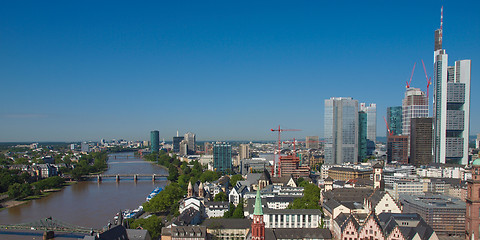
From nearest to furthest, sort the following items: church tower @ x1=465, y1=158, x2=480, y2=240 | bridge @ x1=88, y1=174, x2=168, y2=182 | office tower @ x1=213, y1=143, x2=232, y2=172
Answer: church tower @ x1=465, y1=158, x2=480, y2=240, bridge @ x1=88, y1=174, x2=168, y2=182, office tower @ x1=213, y1=143, x2=232, y2=172

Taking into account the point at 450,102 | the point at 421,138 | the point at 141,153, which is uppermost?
the point at 450,102

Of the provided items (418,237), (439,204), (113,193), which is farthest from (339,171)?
(418,237)

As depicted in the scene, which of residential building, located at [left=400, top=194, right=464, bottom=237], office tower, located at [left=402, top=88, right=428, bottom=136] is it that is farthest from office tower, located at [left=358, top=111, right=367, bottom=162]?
residential building, located at [left=400, top=194, right=464, bottom=237]

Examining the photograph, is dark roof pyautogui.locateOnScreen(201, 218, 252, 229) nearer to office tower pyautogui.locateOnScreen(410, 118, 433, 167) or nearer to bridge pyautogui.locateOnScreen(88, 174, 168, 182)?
bridge pyautogui.locateOnScreen(88, 174, 168, 182)

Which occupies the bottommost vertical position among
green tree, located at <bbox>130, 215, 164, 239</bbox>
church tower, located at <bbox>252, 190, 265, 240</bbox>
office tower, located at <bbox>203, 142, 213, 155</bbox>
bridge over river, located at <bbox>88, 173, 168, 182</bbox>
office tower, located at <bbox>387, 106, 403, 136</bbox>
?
bridge over river, located at <bbox>88, 173, 168, 182</bbox>

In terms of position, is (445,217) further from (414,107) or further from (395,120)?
(395,120)

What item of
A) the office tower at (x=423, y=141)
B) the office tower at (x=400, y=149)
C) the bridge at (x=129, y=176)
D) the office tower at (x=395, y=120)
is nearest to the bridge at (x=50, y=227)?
the bridge at (x=129, y=176)

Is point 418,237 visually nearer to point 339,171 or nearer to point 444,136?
point 339,171
